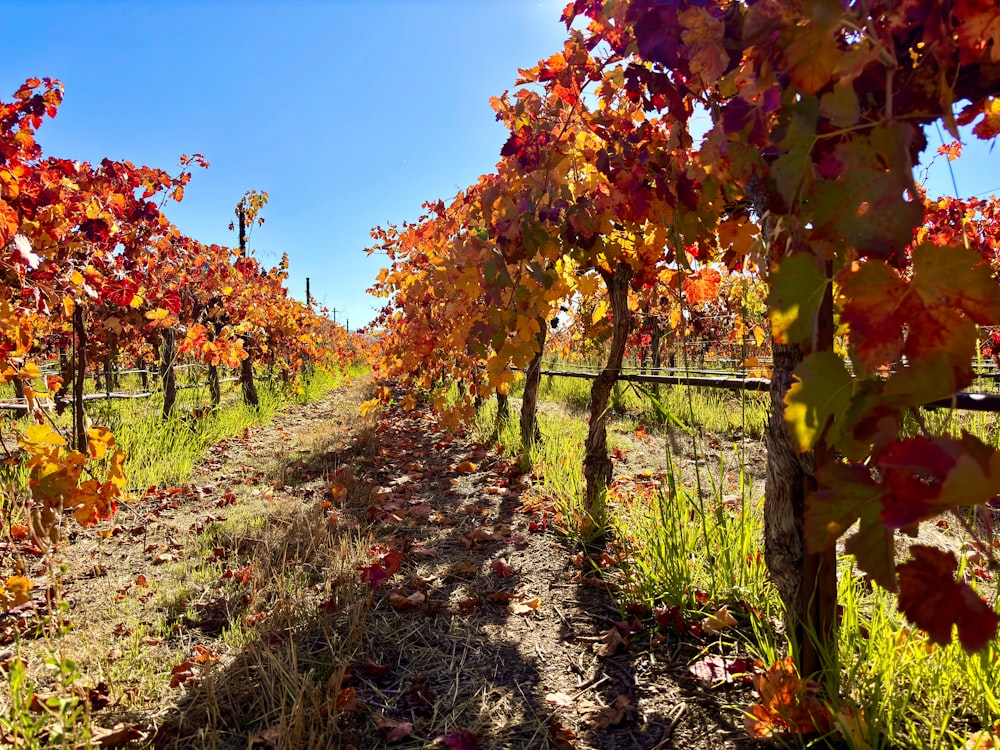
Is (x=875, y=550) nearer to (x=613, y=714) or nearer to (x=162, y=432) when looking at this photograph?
(x=613, y=714)

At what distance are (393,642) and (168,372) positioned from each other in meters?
5.86

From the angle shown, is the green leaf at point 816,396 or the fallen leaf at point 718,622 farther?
the fallen leaf at point 718,622

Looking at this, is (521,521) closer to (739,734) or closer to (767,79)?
(739,734)

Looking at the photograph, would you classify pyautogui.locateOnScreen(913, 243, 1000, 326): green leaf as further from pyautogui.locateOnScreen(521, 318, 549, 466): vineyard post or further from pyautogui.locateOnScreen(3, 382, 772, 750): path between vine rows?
pyautogui.locateOnScreen(521, 318, 549, 466): vineyard post

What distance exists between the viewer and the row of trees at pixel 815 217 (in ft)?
2.08

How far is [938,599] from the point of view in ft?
2.05

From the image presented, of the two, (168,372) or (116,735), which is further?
(168,372)

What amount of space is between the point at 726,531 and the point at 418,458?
13.2ft

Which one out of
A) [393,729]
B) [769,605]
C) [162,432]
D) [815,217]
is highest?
[815,217]

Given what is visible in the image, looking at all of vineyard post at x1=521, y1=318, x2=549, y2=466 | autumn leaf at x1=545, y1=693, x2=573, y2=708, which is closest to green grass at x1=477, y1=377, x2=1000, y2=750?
autumn leaf at x1=545, y1=693, x2=573, y2=708

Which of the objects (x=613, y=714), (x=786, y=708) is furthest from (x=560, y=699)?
(x=786, y=708)

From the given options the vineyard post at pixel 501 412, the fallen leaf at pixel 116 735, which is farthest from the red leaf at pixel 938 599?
the vineyard post at pixel 501 412

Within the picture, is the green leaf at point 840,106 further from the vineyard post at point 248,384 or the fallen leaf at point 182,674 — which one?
the vineyard post at point 248,384

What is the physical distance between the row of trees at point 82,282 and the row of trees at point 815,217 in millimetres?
1561
